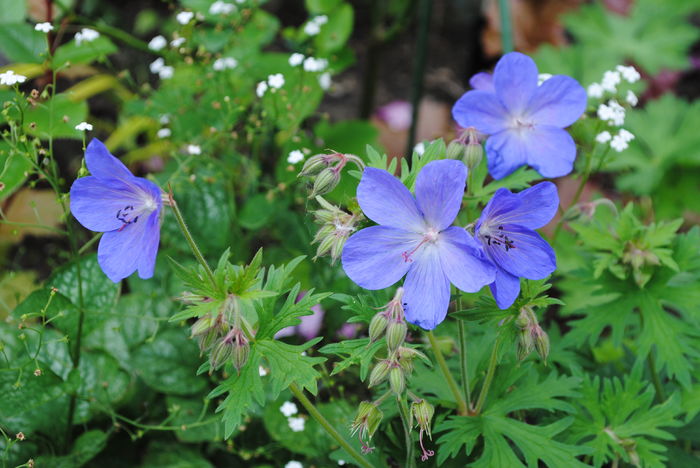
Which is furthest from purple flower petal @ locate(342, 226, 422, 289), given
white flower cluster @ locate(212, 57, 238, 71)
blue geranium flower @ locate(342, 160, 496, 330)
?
white flower cluster @ locate(212, 57, 238, 71)

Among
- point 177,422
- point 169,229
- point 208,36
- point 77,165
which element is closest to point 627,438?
point 177,422

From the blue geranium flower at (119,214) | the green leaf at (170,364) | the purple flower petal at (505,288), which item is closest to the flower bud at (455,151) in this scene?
the purple flower petal at (505,288)

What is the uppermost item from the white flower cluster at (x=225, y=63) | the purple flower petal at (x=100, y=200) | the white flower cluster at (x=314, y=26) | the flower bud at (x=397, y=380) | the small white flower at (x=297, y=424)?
the purple flower petal at (x=100, y=200)

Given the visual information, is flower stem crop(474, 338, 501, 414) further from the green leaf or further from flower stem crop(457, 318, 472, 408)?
the green leaf

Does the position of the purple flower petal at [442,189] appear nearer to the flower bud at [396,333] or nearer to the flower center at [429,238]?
the flower center at [429,238]

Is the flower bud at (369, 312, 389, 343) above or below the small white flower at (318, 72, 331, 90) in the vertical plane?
above

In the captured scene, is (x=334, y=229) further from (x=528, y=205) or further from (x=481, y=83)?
(x=481, y=83)

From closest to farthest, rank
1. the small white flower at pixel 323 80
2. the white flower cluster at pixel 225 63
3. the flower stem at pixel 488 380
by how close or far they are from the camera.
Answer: the flower stem at pixel 488 380
the white flower cluster at pixel 225 63
the small white flower at pixel 323 80
